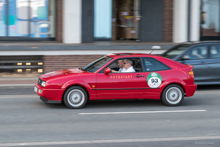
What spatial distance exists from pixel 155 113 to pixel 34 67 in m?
8.01

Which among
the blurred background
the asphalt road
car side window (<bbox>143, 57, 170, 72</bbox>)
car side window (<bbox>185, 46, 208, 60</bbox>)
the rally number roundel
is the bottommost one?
the asphalt road

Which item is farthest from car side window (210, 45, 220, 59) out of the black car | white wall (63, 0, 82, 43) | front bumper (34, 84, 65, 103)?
white wall (63, 0, 82, 43)

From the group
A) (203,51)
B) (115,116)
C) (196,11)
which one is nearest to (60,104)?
(115,116)

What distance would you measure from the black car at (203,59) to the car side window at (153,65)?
2.65 meters

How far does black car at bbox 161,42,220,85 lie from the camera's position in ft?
37.9

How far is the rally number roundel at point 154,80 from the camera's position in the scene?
8.86 meters

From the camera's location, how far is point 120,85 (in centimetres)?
871

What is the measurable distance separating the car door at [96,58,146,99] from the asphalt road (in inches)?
14.2

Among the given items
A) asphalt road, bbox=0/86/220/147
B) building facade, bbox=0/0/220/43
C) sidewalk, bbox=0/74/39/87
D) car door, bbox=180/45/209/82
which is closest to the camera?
asphalt road, bbox=0/86/220/147

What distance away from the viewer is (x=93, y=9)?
16797 mm

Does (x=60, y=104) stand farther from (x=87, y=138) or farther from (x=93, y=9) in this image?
(x=93, y=9)

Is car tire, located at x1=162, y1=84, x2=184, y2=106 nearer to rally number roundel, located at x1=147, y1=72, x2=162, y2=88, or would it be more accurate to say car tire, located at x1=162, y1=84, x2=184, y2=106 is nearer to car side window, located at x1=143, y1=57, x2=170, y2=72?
rally number roundel, located at x1=147, y1=72, x2=162, y2=88

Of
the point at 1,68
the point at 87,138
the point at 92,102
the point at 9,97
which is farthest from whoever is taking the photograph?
the point at 1,68

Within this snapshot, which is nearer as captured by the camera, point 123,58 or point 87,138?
point 87,138
